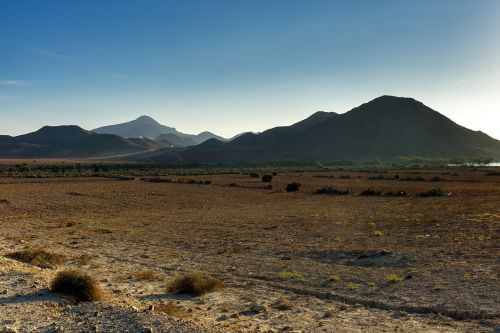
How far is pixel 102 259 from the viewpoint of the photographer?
1906 cm

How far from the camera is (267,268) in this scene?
1742cm

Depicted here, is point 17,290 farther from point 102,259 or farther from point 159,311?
point 102,259

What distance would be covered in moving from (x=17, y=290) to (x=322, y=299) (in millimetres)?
8237

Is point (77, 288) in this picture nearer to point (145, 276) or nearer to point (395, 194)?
point (145, 276)

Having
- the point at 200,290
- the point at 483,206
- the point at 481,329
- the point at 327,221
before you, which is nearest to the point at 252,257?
the point at 200,290

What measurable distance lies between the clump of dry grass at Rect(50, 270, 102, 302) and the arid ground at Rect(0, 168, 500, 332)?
26 centimetres

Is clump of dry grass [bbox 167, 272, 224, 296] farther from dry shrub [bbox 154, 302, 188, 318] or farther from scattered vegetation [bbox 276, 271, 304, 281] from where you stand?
scattered vegetation [bbox 276, 271, 304, 281]

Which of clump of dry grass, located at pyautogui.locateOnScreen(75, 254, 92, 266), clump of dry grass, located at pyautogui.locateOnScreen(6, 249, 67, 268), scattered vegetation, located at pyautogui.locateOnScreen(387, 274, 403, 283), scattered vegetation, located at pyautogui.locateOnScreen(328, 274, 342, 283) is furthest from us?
clump of dry grass, located at pyautogui.locateOnScreen(75, 254, 92, 266)

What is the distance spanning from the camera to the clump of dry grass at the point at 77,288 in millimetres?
12266

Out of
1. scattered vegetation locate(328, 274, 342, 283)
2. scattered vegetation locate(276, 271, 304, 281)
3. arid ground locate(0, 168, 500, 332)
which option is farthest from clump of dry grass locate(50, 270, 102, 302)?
scattered vegetation locate(328, 274, 342, 283)

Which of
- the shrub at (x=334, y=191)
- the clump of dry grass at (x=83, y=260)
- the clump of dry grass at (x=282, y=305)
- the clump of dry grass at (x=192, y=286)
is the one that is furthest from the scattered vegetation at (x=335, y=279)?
the shrub at (x=334, y=191)

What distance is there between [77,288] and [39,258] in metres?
6.22

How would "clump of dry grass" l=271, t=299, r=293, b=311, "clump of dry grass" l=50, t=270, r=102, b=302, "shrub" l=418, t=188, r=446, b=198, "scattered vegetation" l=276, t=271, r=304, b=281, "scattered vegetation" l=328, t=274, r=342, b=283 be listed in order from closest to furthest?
"clump of dry grass" l=50, t=270, r=102, b=302 → "clump of dry grass" l=271, t=299, r=293, b=311 → "scattered vegetation" l=328, t=274, r=342, b=283 → "scattered vegetation" l=276, t=271, r=304, b=281 → "shrub" l=418, t=188, r=446, b=198

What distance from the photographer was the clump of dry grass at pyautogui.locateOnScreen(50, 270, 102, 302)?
1227cm
